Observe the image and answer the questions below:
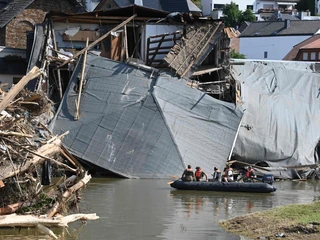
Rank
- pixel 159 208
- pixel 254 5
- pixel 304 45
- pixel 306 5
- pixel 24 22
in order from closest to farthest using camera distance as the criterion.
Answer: pixel 159 208 < pixel 24 22 < pixel 304 45 < pixel 254 5 < pixel 306 5

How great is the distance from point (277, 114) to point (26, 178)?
2298 centimetres

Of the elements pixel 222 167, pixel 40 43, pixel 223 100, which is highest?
pixel 40 43

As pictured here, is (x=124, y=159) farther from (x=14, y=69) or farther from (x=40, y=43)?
(x=14, y=69)

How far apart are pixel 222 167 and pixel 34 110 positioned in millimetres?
15223

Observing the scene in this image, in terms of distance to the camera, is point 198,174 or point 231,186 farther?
point 198,174

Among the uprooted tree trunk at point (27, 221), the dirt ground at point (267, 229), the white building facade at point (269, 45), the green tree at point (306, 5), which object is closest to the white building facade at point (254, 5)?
the green tree at point (306, 5)

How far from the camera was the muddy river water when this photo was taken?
72.7 ft

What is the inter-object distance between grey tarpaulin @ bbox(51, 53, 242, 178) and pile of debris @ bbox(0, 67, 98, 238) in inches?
539

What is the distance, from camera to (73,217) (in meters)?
21.4

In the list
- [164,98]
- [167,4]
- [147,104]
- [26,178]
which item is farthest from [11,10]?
[26,178]

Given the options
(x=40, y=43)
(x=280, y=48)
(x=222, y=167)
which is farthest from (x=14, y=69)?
(x=280, y=48)

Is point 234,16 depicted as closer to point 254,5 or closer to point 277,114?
point 254,5

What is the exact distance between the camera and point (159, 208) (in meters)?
27.5

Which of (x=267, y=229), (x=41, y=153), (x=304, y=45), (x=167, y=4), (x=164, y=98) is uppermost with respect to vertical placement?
(x=167, y=4)
